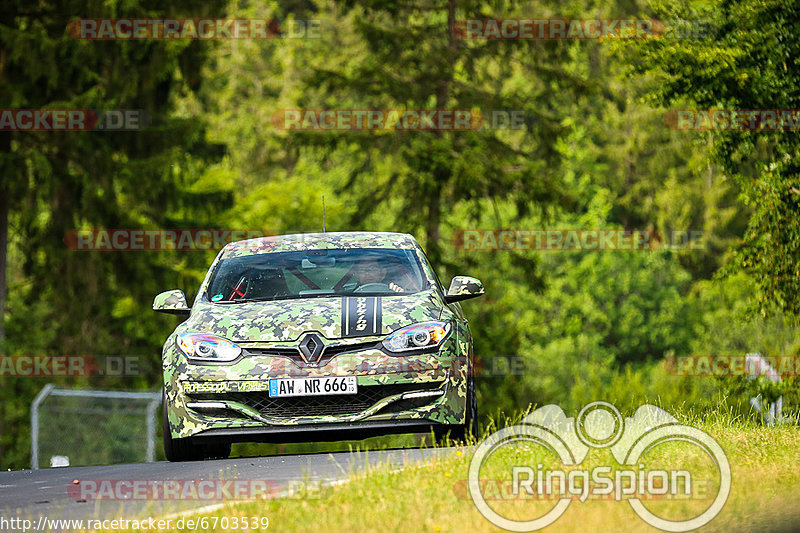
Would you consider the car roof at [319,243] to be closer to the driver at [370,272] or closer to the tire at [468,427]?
the driver at [370,272]

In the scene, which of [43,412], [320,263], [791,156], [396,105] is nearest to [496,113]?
[396,105]

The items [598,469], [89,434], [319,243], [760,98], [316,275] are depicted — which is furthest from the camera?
[89,434]

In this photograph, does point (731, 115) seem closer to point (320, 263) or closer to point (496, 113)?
point (320, 263)

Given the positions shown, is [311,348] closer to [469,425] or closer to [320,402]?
[320,402]

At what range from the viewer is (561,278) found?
5725cm

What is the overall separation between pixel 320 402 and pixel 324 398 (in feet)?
0.15

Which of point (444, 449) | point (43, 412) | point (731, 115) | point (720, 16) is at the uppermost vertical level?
point (720, 16)

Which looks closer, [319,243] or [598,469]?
[598,469]

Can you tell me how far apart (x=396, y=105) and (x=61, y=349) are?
10129mm

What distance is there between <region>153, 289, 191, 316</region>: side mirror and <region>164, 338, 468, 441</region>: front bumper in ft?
3.84

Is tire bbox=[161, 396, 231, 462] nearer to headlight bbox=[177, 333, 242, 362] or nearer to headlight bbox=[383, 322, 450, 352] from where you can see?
headlight bbox=[177, 333, 242, 362]

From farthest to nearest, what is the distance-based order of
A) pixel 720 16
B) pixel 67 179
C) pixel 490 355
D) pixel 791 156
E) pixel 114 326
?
pixel 114 326 → pixel 490 355 → pixel 67 179 → pixel 720 16 → pixel 791 156

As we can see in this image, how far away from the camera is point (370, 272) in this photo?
11.4 meters

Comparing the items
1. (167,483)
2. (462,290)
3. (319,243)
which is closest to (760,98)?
(462,290)
